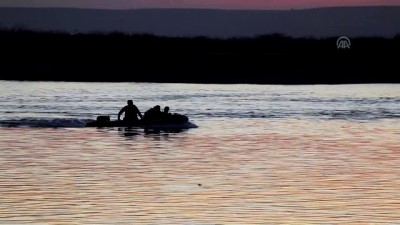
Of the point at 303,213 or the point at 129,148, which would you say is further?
the point at 129,148

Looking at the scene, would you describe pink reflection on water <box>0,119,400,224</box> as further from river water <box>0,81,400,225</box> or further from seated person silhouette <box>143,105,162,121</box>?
seated person silhouette <box>143,105,162,121</box>

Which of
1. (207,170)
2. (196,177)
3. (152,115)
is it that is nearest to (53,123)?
(152,115)

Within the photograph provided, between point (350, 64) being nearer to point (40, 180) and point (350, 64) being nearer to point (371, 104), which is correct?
point (371, 104)

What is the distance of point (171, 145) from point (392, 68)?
239 feet

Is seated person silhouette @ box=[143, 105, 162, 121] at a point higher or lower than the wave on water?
higher

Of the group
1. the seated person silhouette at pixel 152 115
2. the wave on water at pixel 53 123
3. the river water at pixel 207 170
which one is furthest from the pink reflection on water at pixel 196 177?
the wave on water at pixel 53 123

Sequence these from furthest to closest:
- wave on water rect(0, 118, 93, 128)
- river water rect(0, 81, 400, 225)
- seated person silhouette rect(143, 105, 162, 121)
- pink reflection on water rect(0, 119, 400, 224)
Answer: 1. wave on water rect(0, 118, 93, 128)
2. seated person silhouette rect(143, 105, 162, 121)
3. river water rect(0, 81, 400, 225)
4. pink reflection on water rect(0, 119, 400, 224)

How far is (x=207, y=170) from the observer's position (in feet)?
94.6

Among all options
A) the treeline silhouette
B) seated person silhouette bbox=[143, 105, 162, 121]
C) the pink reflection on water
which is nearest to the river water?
the pink reflection on water

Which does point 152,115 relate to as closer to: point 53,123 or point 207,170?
point 53,123

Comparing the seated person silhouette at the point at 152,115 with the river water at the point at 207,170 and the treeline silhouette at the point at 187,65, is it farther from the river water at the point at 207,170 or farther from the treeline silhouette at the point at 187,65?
the treeline silhouette at the point at 187,65

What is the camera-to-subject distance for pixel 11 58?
106812mm

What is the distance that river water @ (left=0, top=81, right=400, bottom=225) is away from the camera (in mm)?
21344

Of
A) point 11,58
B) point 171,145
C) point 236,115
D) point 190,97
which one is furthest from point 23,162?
point 11,58
